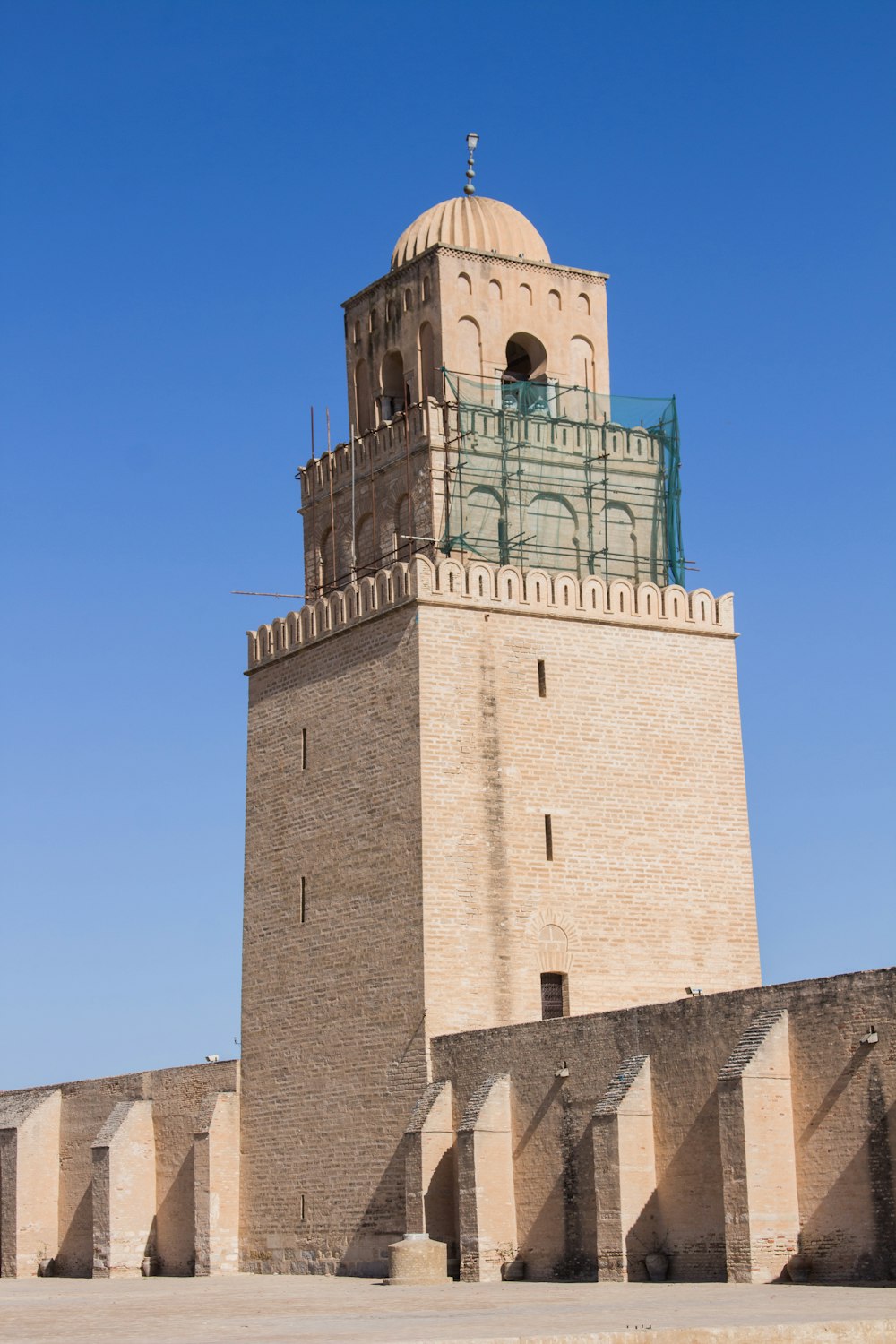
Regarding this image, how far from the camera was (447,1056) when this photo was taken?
26391mm

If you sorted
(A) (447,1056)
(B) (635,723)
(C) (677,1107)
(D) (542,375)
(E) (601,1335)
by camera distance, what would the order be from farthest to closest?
(D) (542,375) → (B) (635,723) → (A) (447,1056) → (C) (677,1107) → (E) (601,1335)

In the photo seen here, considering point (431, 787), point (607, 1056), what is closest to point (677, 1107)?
point (607, 1056)

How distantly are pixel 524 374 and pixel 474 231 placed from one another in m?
2.29

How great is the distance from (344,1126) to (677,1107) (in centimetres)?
652

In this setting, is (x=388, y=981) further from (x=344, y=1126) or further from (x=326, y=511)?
(x=326, y=511)

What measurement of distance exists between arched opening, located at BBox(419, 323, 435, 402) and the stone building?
0.05 meters

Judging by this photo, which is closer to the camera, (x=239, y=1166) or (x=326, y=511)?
(x=239, y=1166)

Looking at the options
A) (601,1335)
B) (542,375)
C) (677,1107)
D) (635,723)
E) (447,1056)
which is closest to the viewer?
(601,1335)

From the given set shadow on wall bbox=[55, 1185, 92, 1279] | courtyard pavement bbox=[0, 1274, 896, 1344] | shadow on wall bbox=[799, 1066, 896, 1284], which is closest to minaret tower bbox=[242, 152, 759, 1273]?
courtyard pavement bbox=[0, 1274, 896, 1344]

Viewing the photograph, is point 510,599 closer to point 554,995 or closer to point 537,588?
point 537,588

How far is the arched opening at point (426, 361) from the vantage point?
31031 mm

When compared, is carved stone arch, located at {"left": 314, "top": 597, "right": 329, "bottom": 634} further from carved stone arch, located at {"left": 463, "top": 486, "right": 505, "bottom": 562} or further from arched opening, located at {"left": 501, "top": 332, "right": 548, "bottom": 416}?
arched opening, located at {"left": 501, "top": 332, "right": 548, "bottom": 416}

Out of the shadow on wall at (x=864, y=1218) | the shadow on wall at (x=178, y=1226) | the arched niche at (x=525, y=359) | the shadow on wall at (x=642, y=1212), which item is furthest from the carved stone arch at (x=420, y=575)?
the shadow on wall at (x=864, y=1218)

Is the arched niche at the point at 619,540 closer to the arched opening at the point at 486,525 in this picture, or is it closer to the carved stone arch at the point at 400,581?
the arched opening at the point at 486,525
